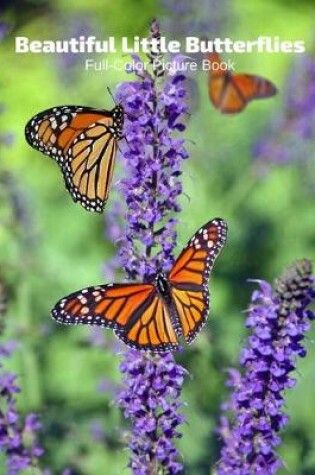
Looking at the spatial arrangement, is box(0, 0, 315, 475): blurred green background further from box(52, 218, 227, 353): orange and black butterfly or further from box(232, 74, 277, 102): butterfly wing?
box(52, 218, 227, 353): orange and black butterfly

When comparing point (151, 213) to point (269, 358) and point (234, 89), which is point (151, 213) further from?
point (234, 89)

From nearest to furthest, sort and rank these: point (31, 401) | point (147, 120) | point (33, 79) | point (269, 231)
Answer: point (147, 120) < point (31, 401) < point (269, 231) < point (33, 79)

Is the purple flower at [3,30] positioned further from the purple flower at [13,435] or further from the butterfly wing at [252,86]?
the purple flower at [13,435]

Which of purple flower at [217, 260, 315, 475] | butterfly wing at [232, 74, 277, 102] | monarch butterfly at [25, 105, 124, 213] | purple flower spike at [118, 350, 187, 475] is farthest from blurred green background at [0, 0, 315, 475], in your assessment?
purple flower at [217, 260, 315, 475]

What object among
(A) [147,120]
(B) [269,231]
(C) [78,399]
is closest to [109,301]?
(A) [147,120]

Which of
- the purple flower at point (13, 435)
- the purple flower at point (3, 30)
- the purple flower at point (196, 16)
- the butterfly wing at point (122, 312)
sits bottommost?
the purple flower at point (13, 435)

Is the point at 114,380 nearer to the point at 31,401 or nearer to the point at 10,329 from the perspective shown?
the point at 31,401

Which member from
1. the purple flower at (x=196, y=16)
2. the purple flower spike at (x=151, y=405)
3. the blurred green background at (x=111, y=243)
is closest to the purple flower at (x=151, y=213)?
the purple flower spike at (x=151, y=405)
